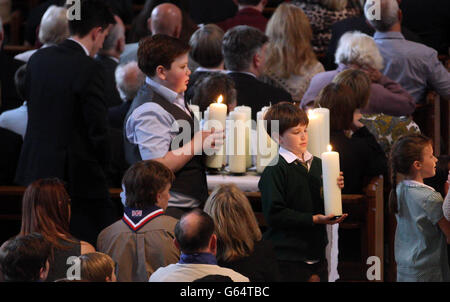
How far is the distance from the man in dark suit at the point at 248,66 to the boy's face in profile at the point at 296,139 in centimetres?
145

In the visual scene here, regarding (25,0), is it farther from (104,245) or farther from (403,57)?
(104,245)

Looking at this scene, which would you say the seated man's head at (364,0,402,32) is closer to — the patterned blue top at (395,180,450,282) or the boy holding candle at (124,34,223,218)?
the patterned blue top at (395,180,450,282)

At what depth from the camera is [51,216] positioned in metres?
4.12

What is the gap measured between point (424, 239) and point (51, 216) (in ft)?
5.90

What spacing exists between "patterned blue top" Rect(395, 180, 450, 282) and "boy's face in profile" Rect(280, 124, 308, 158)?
617 mm

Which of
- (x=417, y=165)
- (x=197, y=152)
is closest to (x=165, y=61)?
(x=197, y=152)

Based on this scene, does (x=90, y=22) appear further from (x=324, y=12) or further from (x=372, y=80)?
(x=324, y=12)

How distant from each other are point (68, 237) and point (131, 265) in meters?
0.35

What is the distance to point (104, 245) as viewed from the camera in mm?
4023

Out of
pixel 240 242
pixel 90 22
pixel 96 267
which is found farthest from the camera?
pixel 90 22

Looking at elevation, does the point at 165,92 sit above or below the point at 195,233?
above

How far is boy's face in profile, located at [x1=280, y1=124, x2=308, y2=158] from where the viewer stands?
13.1 feet

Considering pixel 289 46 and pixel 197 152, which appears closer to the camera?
pixel 197 152

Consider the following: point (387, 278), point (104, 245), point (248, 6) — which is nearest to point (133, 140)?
point (104, 245)
